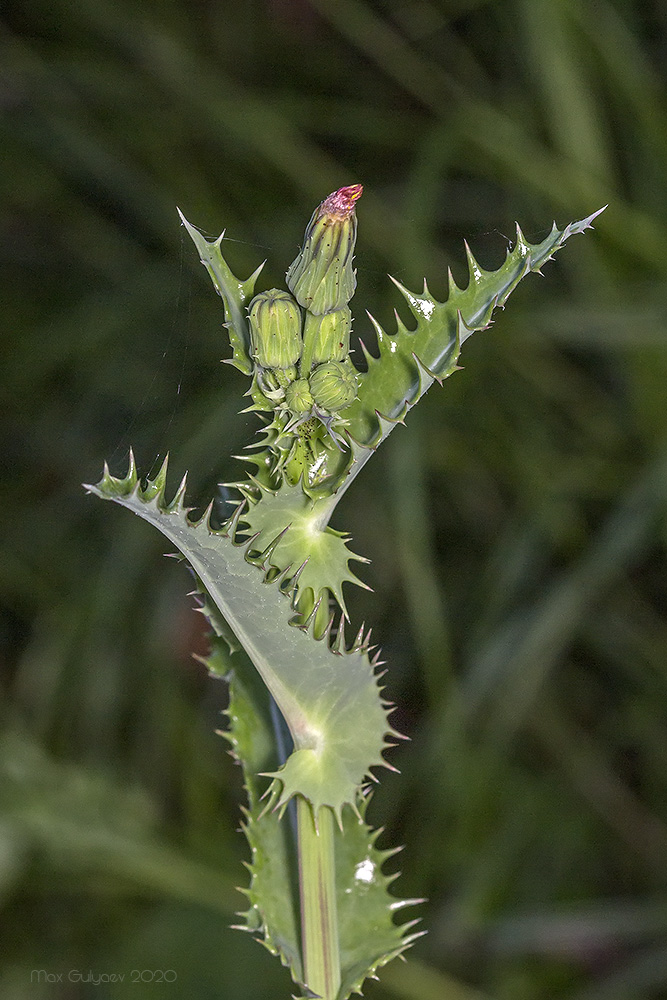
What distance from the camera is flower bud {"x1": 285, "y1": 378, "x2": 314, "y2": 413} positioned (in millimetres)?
826

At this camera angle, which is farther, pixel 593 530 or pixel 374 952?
pixel 593 530

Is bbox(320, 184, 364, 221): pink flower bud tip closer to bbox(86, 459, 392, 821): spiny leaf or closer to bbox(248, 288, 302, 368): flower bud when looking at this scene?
bbox(248, 288, 302, 368): flower bud

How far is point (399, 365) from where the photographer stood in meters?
0.96

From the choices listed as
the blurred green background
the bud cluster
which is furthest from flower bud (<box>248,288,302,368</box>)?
the blurred green background

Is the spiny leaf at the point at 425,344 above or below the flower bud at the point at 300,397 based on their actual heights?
above

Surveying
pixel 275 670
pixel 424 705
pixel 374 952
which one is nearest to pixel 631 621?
pixel 424 705

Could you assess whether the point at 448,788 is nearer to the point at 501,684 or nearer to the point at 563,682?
the point at 501,684

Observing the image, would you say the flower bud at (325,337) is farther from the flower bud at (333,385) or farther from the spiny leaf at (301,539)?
the spiny leaf at (301,539)

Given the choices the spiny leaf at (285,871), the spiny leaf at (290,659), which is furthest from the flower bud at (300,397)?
the spiny leaf at (285,871)

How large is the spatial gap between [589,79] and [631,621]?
5.85ft

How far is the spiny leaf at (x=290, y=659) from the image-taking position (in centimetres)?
79

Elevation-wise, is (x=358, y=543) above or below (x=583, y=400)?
below

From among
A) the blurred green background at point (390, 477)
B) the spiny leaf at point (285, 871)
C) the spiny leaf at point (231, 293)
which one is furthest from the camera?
the blurred green background at point (390, 477)

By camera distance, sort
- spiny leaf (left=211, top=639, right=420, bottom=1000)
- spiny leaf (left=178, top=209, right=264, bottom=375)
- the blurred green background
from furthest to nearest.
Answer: the blurred green background
spiny leaf (left=211, top=639, right=420, bottom=1000)
spiny leaf (left=178, top=209, right=264, bottom=375)
